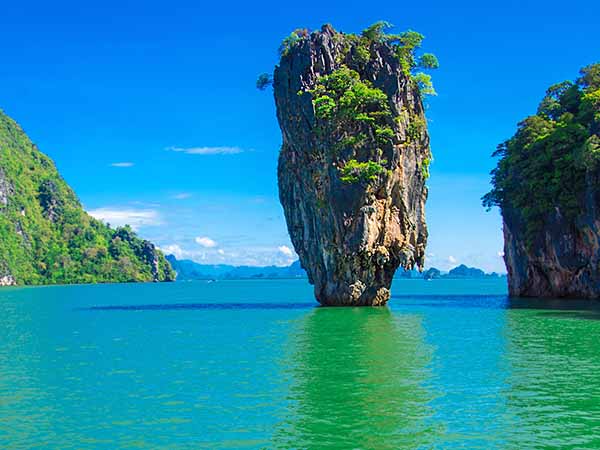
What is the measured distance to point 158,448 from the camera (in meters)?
14.1

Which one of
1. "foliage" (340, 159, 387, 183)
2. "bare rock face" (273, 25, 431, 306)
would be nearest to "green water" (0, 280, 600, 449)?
"bare rock face" (273, 25, 431, 306)

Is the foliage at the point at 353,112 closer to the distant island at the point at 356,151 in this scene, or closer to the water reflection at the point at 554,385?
the distant island at the point at 356,151

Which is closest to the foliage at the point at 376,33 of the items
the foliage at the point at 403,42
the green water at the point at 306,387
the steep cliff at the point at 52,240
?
the foliage at the point at 403,42

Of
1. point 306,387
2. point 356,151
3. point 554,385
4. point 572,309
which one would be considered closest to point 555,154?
point 572,309

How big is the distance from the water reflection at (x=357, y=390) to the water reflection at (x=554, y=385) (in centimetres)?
216

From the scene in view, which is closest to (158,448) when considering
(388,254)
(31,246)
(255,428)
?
(255,428)

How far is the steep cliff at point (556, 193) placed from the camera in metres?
52.4

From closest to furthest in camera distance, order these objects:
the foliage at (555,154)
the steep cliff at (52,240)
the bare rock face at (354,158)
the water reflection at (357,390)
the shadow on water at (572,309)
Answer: the water reflection at (357,390) < the shadow on water at (572,309) < the bare rock face at (354,158) < the foliage at (555,154) < the steep cliff at (52,240)

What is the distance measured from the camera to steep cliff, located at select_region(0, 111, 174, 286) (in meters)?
166

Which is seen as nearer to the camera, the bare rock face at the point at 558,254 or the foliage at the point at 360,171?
the foliage at the point at 360,171

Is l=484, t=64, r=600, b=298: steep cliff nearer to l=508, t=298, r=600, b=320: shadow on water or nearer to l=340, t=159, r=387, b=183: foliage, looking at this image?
l=508, t=298, r=600, b=320: shadow on water

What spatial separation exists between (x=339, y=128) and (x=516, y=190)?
19.6 metres

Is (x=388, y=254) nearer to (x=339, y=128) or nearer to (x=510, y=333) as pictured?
(x=339, y=128)

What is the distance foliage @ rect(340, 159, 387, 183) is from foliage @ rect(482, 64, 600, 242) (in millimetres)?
14822
